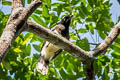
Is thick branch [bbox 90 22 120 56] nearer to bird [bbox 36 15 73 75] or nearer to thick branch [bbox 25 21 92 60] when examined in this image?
thick branch [bbox 25 21 92 60]

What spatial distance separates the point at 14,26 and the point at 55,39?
666mm

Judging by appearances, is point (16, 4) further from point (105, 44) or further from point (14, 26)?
point (105, 44)

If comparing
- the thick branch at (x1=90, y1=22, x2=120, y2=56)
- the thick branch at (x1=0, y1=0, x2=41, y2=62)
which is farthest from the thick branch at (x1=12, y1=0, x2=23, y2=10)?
the thick branch at (x1=90, y1=22, x2=120, y2=56)

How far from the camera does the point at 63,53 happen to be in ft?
10.9

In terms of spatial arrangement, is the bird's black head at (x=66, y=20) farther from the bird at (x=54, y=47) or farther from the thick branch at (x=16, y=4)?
the thick branch at (x=16, y=4)

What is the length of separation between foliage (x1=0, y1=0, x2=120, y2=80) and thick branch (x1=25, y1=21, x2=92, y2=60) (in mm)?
494

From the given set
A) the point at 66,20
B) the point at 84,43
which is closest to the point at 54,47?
the point at 66,20

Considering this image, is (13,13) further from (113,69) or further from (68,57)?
(113,69)

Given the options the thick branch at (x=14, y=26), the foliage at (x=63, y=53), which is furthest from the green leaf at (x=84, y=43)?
the thick branch at (x=14, y=26)

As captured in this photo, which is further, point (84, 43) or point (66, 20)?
point (66, 20)

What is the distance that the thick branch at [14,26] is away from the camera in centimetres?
157

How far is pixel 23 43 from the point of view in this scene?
3.15m

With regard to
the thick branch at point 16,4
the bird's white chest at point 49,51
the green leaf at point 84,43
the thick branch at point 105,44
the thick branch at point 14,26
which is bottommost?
the bird's white chest at point 49,51

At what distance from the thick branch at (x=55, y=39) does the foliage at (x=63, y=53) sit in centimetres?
49
